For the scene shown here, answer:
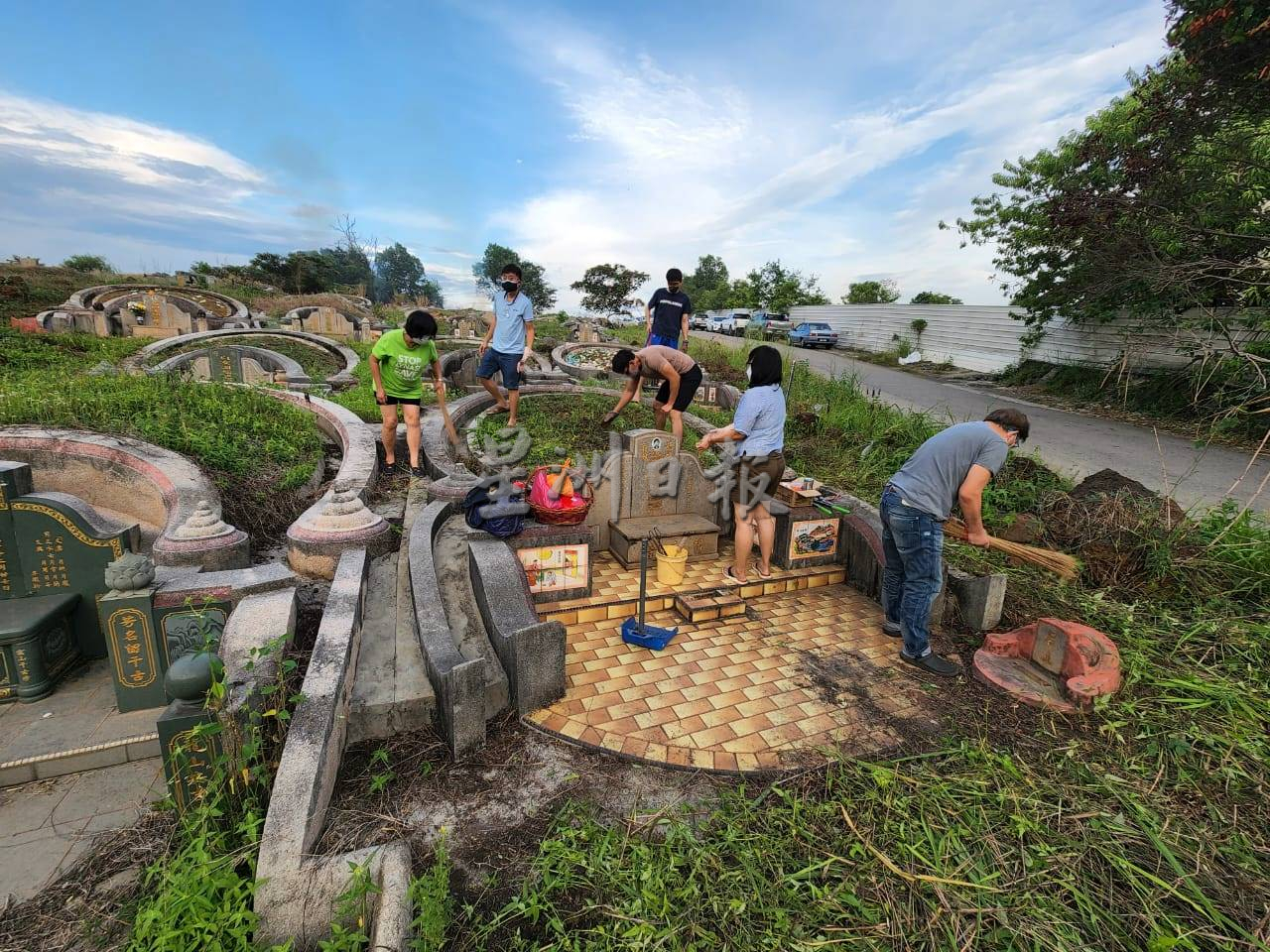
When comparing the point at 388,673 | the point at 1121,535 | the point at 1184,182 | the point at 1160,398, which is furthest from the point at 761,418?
the point at 1160,398

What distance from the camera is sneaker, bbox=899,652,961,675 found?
11.8ft

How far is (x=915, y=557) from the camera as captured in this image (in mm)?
3590

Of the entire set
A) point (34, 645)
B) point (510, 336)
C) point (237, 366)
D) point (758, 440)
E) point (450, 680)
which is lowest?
point (34, 645)

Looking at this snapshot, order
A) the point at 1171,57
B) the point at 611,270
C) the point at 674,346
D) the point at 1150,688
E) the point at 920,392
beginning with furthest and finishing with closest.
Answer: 1. the point at 611,270
2. the point at 920,392
3. the point at 1171,57
4. the point at 674,346
5. the point at 1150,688

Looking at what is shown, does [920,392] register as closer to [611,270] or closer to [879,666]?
[879,666]

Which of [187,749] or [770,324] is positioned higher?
[770,324]

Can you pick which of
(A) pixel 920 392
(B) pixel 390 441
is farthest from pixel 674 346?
(A) pixel 920 392

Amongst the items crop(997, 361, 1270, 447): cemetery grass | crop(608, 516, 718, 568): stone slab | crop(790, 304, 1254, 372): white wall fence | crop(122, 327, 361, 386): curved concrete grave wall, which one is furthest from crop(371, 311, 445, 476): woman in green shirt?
crop(997, 361, 1270, 447): cemetery grass

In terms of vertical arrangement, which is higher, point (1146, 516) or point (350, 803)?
point (1146, 516)

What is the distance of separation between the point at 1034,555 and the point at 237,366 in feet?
39.7

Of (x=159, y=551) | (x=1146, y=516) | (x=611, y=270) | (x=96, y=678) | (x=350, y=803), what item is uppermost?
(x=611, y=270)

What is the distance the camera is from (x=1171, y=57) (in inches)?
386

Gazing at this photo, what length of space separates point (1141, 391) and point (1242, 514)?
31.1 ft

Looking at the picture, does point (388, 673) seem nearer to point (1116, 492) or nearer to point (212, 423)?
point (212, 423)
